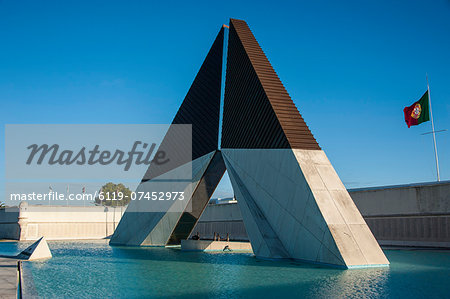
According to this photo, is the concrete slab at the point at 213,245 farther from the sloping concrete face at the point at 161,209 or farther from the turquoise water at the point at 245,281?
the turquoise water at the point at 245,281

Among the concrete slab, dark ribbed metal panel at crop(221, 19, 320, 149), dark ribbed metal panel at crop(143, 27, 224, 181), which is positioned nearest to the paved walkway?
dark ribbed metal panel at crop(221, 19, 320, 149)

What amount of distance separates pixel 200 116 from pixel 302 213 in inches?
387

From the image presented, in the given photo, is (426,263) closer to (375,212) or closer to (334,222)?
(334,222)

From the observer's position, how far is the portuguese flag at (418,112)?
18.6 meters

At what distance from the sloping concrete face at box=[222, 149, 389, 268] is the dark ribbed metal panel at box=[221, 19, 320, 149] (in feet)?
1.89

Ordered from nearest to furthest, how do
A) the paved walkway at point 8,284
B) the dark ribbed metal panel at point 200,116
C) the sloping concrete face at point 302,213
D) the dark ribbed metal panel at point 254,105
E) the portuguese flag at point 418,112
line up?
the paved walkway at point 8,284 → the sloping concrete face at point 302,213 → the dark ribbed metal panel at point 254,105 → the portuguese flag at point 418,112 → the dark ribbed metal panel at point 200,116

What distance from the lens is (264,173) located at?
46.1 ft

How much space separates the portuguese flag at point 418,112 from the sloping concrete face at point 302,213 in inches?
343

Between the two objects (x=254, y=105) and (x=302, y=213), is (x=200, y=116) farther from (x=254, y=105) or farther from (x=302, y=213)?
(x=302, y=213)

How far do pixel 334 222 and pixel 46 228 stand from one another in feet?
128

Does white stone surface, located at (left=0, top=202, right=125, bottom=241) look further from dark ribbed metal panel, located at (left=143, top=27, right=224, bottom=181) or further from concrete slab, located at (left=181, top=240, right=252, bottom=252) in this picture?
concrete slab, located at (left=181, top=240, right=252, bottom=252)

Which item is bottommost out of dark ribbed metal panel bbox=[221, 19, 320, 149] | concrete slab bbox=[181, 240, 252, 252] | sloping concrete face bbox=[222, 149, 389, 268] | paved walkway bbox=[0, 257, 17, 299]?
concrete slab bbox=[181, 240, 252, 252]

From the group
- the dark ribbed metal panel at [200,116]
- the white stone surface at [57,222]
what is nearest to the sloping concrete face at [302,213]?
the dark ribbed metal panel at [200,116]

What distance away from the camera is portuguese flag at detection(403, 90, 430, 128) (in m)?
18.6
